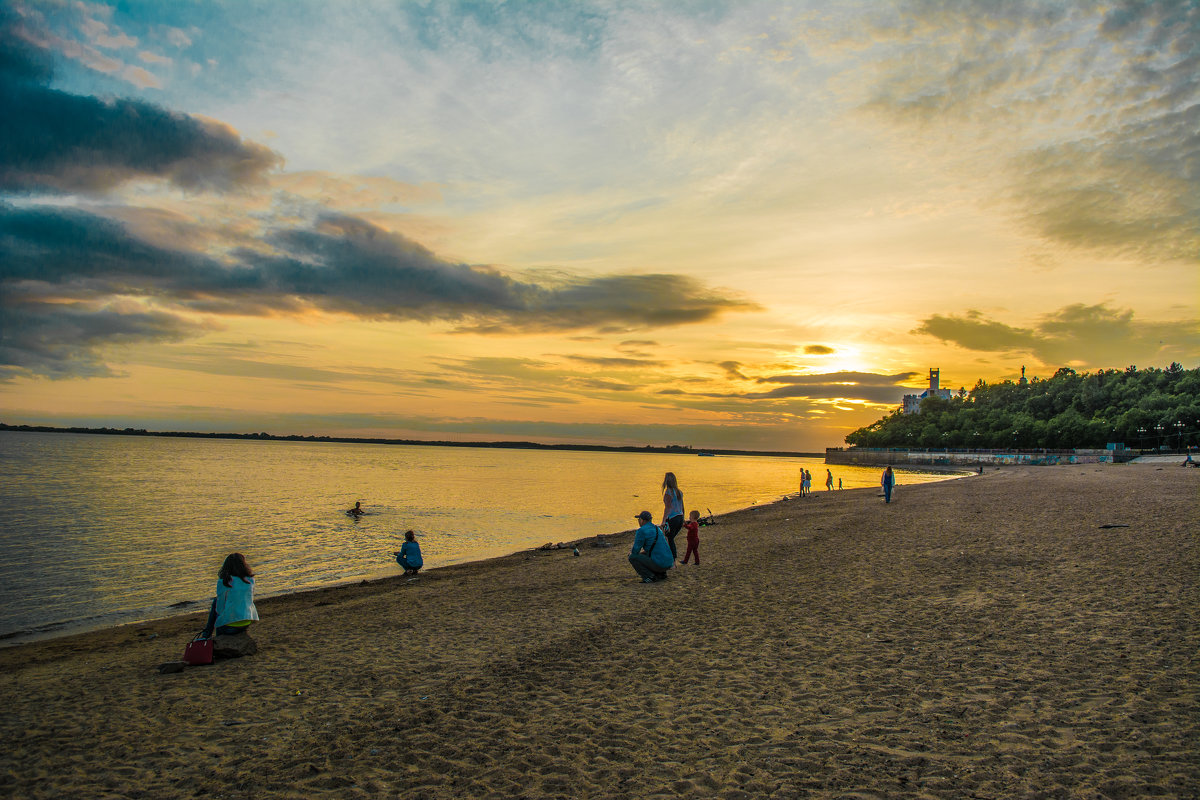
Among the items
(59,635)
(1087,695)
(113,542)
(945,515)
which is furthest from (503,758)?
(113,542)

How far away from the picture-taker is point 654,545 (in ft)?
50.0

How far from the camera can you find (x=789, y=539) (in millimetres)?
23188

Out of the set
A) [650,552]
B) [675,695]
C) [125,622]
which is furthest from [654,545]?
[125,622]

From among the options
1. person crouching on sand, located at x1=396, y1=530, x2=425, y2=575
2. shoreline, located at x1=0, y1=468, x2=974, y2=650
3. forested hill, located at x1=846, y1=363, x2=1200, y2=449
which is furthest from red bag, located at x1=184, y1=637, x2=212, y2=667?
forested hill, located at x1=846, y1=363, x2=1200, y2=449

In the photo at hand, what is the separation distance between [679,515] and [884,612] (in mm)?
6117

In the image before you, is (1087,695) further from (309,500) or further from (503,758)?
(309,500)

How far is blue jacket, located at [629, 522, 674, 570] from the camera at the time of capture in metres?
15.2

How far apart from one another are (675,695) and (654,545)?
7355mm

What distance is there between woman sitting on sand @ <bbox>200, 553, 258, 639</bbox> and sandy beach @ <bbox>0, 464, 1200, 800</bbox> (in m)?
0.61

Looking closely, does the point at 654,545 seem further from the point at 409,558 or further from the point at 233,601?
the point at 409,558

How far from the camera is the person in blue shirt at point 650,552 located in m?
15.2

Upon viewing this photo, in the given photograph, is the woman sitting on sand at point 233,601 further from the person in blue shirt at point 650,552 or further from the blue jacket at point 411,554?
the blue jacket at point 411,554

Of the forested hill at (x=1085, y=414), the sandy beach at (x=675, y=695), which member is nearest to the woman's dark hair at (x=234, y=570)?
the sandy beach at (x=675, y=695)

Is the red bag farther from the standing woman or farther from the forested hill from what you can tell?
the forested hill
